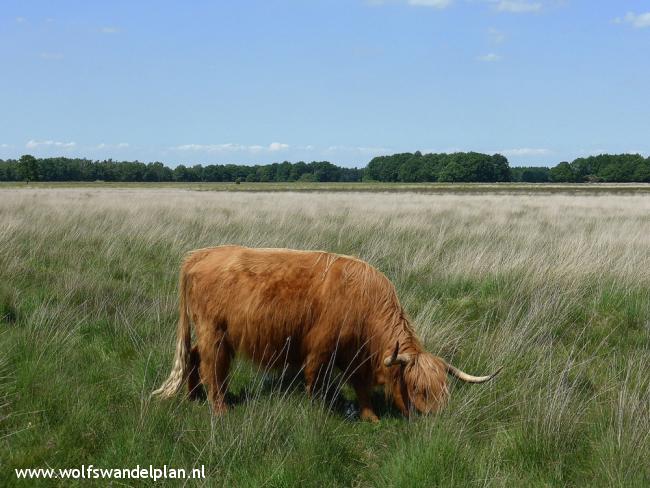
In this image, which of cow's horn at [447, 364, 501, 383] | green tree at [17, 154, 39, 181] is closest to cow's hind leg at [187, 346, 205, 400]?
cow's horn at [447, 364, 501, 383]

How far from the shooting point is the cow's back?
13.2 feet

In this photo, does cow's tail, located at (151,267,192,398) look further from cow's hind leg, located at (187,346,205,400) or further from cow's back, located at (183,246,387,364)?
cow's back, located at (183,246,387,364)

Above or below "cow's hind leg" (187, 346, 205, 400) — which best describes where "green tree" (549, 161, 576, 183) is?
below

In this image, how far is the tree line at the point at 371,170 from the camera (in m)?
117

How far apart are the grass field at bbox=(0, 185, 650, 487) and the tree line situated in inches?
4519

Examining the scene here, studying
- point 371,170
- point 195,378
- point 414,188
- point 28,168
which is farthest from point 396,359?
point 371,170

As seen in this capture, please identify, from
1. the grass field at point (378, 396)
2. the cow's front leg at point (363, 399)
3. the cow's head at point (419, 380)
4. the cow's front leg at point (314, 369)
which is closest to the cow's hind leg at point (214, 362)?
the grass field at point (378, 396)

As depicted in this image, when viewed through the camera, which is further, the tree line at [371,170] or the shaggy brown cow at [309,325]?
the tree line at [371,170]

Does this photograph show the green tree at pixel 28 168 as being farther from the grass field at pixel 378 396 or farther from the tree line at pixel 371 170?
the grass field at pixel 378 396

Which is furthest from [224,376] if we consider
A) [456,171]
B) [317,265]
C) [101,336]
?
[456,171]

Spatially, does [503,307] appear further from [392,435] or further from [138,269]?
[138,269]

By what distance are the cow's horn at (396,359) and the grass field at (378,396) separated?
39cm

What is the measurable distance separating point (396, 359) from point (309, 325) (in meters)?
0.64

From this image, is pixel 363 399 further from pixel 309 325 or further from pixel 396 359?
pixel 309 325
